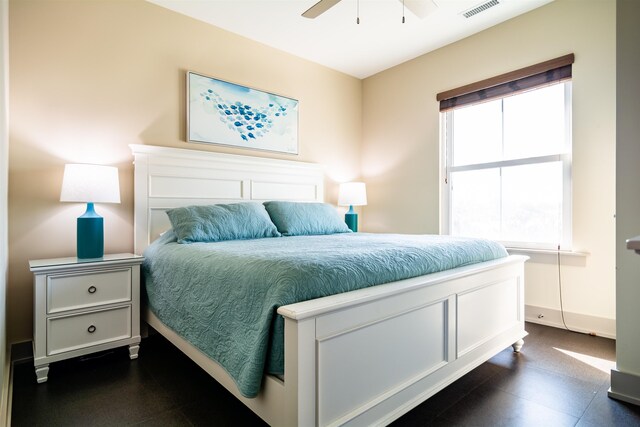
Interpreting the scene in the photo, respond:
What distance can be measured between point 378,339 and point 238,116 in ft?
8.40

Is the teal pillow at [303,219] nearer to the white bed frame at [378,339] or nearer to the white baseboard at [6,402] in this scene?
the white bed frame at [378,339]

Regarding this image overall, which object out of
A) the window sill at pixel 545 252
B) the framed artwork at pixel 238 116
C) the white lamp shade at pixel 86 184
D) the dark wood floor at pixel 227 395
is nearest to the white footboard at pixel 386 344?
the dark wood floor at pixel 227 395

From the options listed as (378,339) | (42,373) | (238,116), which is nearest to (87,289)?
(42,373)

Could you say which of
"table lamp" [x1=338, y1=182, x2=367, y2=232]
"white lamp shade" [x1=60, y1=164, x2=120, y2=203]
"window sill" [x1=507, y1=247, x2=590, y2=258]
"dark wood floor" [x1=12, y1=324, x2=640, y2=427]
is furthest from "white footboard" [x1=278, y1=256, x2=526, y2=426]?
"table lamp" [x1=338, y1=182, x2=367, y2=232]

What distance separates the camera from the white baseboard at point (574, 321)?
100 inches

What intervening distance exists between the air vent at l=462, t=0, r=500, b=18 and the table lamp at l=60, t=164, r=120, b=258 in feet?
10.2

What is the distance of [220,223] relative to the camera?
2463mm

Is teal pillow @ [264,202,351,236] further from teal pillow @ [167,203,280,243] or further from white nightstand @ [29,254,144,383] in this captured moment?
white nightstand @ [29,254,144,383]

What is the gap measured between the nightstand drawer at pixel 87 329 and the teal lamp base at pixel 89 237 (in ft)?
1.28

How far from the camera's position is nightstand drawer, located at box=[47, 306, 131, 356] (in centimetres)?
197

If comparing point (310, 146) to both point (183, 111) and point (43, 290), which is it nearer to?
point (183, 111)

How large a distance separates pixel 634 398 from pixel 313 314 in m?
1.77

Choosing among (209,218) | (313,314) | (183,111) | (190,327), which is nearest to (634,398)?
(313,314)

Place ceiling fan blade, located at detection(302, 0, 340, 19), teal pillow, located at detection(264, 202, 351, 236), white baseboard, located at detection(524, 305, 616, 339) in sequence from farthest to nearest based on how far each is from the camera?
teal pillow, located at detection(264, 202, 351, 236)
white baseboard, located at detection(524, 305, 616, 339)
ceiling fan blade, located at detection(302, 0, 340, 19)
